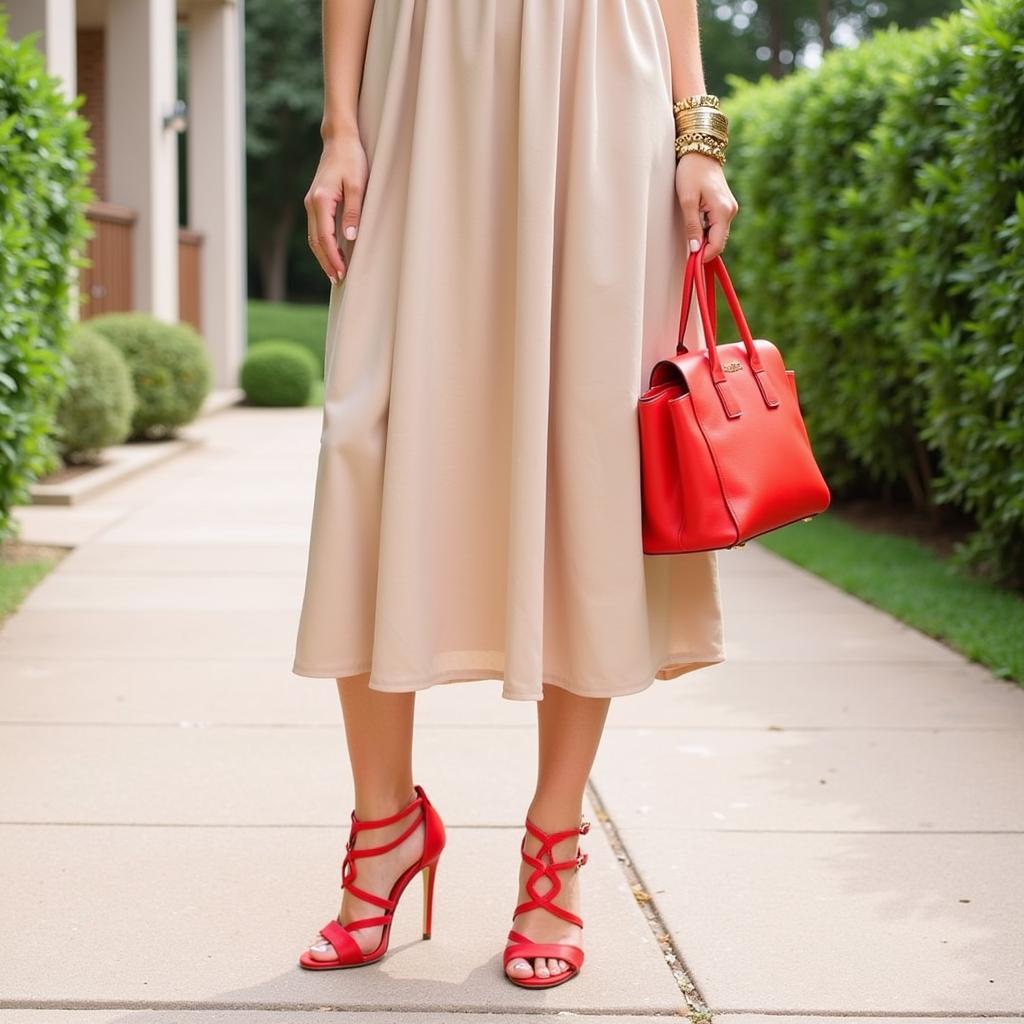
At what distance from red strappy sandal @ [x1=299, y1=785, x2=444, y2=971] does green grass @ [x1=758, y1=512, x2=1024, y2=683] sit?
2.37 metres

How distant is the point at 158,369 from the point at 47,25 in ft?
8.44

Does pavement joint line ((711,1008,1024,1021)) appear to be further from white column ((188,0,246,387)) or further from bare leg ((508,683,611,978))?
white column ((188,0,246,387))

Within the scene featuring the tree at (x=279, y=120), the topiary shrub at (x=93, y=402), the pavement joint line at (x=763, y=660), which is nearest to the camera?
the pavement joint line at (x=763, y=660)

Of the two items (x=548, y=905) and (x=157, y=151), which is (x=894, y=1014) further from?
(x=157, y=151)

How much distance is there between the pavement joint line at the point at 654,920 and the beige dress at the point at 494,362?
482 mm

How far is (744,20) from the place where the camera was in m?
44.4

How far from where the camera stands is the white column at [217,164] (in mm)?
16312

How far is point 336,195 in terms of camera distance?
2225 millimetres

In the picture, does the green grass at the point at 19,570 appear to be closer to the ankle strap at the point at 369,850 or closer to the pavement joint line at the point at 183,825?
the pavement joint line at the point at 183,825

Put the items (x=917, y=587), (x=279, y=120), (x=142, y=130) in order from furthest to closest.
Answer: (x=279, y=120) → (x=142, y=130) → (x=917, y=587)

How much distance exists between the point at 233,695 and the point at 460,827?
1.27m

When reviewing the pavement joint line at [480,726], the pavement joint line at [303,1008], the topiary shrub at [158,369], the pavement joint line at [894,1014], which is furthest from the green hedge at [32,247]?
the topiary shrub at [158,369]

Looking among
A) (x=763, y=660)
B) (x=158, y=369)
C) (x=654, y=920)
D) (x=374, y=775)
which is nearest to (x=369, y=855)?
(x=374, y=775)

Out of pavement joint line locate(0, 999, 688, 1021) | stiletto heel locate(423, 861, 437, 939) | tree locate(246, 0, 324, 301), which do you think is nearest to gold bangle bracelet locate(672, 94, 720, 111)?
stiletto heel locate(423, 861, 437, 939)
